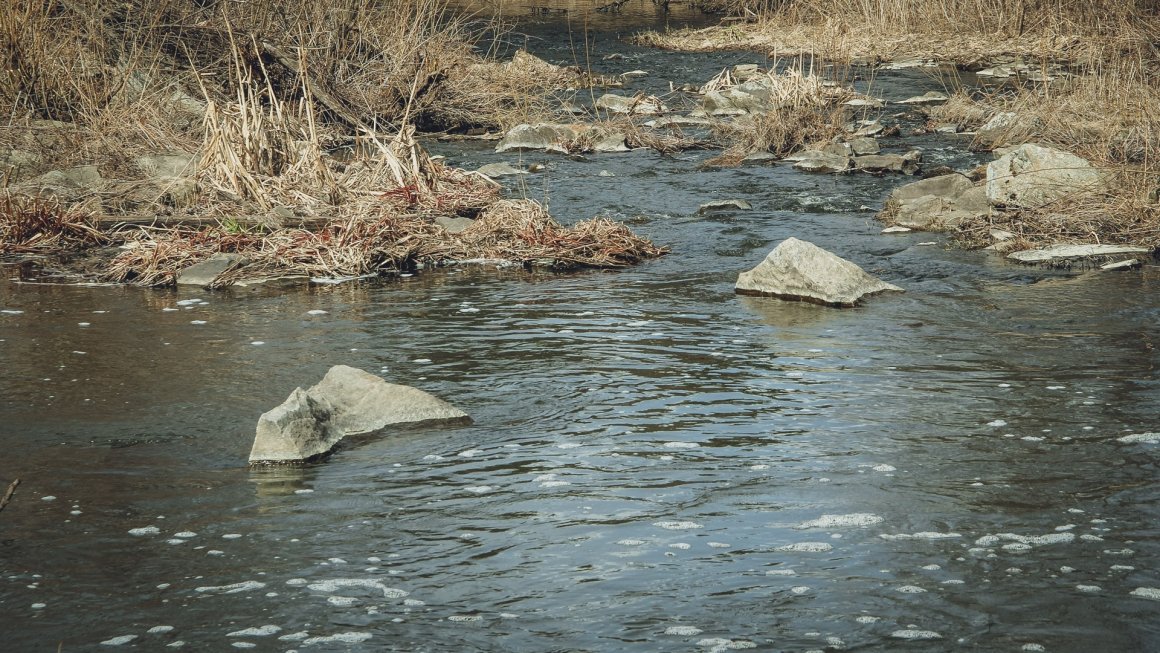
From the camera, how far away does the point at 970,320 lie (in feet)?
26.6

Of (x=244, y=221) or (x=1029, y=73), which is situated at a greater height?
(x=1029, y=73)

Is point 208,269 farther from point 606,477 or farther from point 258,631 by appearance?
point 258,631

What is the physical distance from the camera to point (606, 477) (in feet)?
17.0

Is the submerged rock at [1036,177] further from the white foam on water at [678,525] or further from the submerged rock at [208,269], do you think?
the white foam on water at [678,525]

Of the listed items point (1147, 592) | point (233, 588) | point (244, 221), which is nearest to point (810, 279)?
point (1147, 592)

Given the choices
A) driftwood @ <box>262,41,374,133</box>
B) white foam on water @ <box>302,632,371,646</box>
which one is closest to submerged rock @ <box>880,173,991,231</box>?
driftwood @ <box>262,41,374,133</box>

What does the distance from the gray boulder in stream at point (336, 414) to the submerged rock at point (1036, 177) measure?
24.4 feet

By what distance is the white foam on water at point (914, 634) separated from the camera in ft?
12.1

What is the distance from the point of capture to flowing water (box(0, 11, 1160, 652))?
3885 mm

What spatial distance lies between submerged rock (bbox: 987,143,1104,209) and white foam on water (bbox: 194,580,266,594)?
914 cm

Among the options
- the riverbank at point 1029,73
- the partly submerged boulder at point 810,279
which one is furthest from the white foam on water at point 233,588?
the riverbank at point 1029,73

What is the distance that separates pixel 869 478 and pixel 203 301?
6.05 metres

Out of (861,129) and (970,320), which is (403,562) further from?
(861,129)

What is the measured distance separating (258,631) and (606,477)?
182cm
